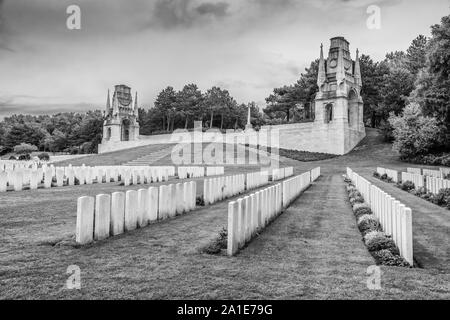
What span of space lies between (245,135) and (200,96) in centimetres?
2343

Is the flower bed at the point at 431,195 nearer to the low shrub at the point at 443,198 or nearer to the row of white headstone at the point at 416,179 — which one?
the low shrub at the point at 443,198

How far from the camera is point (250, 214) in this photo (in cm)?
626

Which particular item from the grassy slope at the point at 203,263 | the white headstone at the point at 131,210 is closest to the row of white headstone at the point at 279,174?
the grassy slope at the point at 203,263

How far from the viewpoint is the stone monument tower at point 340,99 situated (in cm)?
4347

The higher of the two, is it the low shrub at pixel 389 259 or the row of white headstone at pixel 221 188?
the row of white headstone at pixel 221 188

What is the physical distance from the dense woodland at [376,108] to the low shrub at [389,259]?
1301cm

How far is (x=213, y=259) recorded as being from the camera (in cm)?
496

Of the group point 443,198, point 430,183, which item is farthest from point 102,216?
point 430,183

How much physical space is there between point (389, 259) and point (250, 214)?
2.29 m

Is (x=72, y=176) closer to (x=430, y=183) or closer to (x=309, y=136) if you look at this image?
(x=430, y=183)

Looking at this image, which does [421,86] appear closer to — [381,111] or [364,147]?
[364,147]
